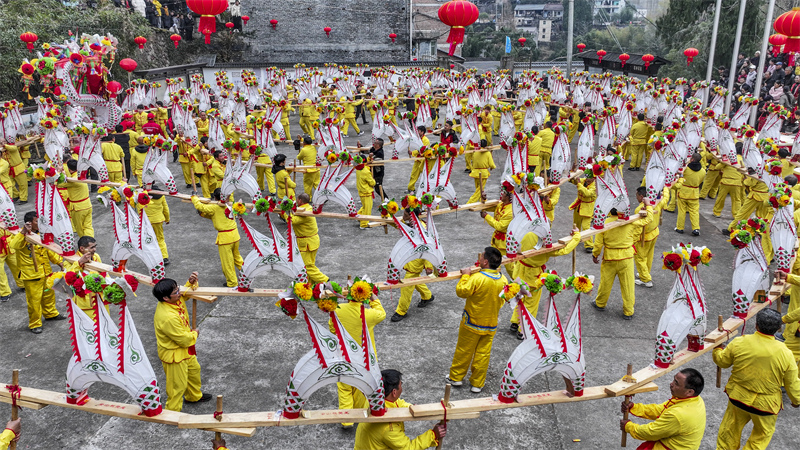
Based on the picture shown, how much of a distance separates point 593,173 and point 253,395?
211 inches

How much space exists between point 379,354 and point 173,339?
238cm

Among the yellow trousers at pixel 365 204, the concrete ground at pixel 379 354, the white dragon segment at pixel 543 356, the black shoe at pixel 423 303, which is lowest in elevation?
the concrete ground at pixel 379 354

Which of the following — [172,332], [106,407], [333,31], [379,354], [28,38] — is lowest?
[379,354]

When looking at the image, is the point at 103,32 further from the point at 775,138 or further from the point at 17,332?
the point at 775,138

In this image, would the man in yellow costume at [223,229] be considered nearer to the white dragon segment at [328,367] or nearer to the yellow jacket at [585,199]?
the white dragon segment at [328,367]

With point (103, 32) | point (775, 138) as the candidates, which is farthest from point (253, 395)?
point (103, 32)

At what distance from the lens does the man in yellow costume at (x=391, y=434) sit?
3854 mm

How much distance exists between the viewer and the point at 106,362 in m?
4.11

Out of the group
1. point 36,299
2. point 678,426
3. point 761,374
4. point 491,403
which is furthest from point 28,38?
point 761,374

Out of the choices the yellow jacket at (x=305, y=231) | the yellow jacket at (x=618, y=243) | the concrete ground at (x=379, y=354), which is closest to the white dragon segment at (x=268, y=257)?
the concrete ground at (x=379, y=354)

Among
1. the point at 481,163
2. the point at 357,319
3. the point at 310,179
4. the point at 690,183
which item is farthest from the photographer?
the point at 310,179

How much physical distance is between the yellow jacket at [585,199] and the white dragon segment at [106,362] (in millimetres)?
6400

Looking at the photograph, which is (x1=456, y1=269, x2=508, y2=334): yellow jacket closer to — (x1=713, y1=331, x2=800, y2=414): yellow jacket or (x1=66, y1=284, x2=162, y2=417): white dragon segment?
(x1=713, y1=331, x2=800, y2=414): yellow jacket

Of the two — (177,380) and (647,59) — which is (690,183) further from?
(647,59)
